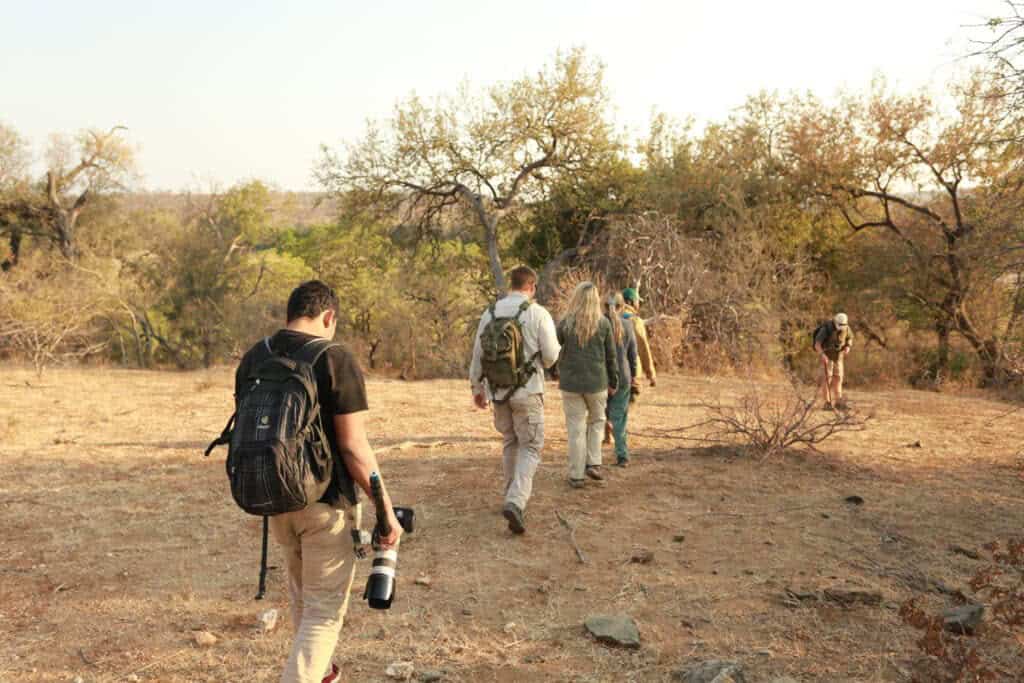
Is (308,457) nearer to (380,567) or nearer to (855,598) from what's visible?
(380,567)

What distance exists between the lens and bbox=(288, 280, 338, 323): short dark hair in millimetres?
3121

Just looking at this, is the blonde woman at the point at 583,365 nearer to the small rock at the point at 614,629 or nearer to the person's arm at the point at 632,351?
the person's arm at the point at 632,351

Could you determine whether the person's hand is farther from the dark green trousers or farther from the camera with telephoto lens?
the dark green trousers

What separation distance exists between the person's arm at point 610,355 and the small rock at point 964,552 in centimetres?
291

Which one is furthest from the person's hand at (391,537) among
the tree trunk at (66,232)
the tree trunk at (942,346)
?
the tree trunk at (66,232)

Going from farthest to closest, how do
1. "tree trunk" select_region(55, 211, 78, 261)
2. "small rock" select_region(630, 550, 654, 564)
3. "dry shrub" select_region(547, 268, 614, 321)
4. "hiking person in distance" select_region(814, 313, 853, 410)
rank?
1. "tree trunk" select_region(55, 211, 78, 261)
2. "dry shrub" select_region(547, 268, 614, 321)
3. "hiking person in distance" select_region(814, 313, 853, 410)
4. "small rock" select_region(630, 550, 654, 564)

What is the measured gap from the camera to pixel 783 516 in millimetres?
6469

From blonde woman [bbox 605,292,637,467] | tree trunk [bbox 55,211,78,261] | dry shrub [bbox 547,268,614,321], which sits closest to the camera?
blonde woman [bbox 605,292,637,467]

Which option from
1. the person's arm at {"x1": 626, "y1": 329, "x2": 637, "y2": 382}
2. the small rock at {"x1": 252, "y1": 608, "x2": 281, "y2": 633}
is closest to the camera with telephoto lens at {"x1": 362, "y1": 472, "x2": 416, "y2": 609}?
the small rock at {"x1": 252, "y1": 608, "x2": 281, "y2": 633}

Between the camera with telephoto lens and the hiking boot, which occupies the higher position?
the camera with telephoto lens

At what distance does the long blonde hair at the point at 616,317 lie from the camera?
7414 mm

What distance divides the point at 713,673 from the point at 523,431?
8.04ft

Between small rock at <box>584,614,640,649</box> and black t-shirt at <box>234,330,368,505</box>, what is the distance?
6.27ft

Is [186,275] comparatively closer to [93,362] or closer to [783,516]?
[93,362]
